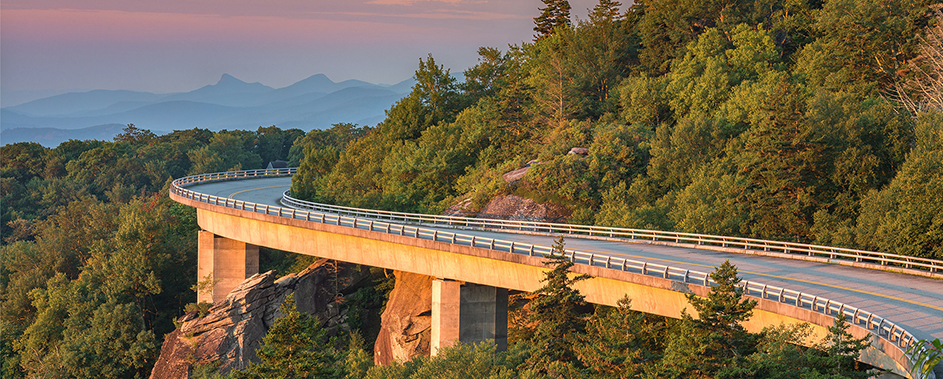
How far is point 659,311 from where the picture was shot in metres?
25.9

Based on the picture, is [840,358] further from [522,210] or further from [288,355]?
[522,210]

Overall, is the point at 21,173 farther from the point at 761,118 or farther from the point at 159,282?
the point at 761,118

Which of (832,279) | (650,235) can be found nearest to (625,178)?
(650,235)

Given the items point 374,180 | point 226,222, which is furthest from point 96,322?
point 374,180

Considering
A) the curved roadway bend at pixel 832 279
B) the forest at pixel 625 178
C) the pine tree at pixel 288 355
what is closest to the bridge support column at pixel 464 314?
the forest at pixel 625 178

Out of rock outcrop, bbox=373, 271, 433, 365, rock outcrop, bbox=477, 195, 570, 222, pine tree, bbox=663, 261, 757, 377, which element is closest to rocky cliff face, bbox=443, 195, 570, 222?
rock outcrop, bbox=477, 195, 570, 222

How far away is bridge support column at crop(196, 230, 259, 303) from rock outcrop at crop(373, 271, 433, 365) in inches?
623

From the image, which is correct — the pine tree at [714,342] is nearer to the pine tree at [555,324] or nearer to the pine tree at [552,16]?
the pine tree at [555,324]

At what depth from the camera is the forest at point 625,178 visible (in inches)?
878

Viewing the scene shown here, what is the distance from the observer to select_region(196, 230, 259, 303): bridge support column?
5075cm

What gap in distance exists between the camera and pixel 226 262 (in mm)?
51281

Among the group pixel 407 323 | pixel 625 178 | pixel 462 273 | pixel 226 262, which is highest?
pixel 625 178

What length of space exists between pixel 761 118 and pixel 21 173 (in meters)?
98.6

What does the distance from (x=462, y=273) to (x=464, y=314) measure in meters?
1.95
